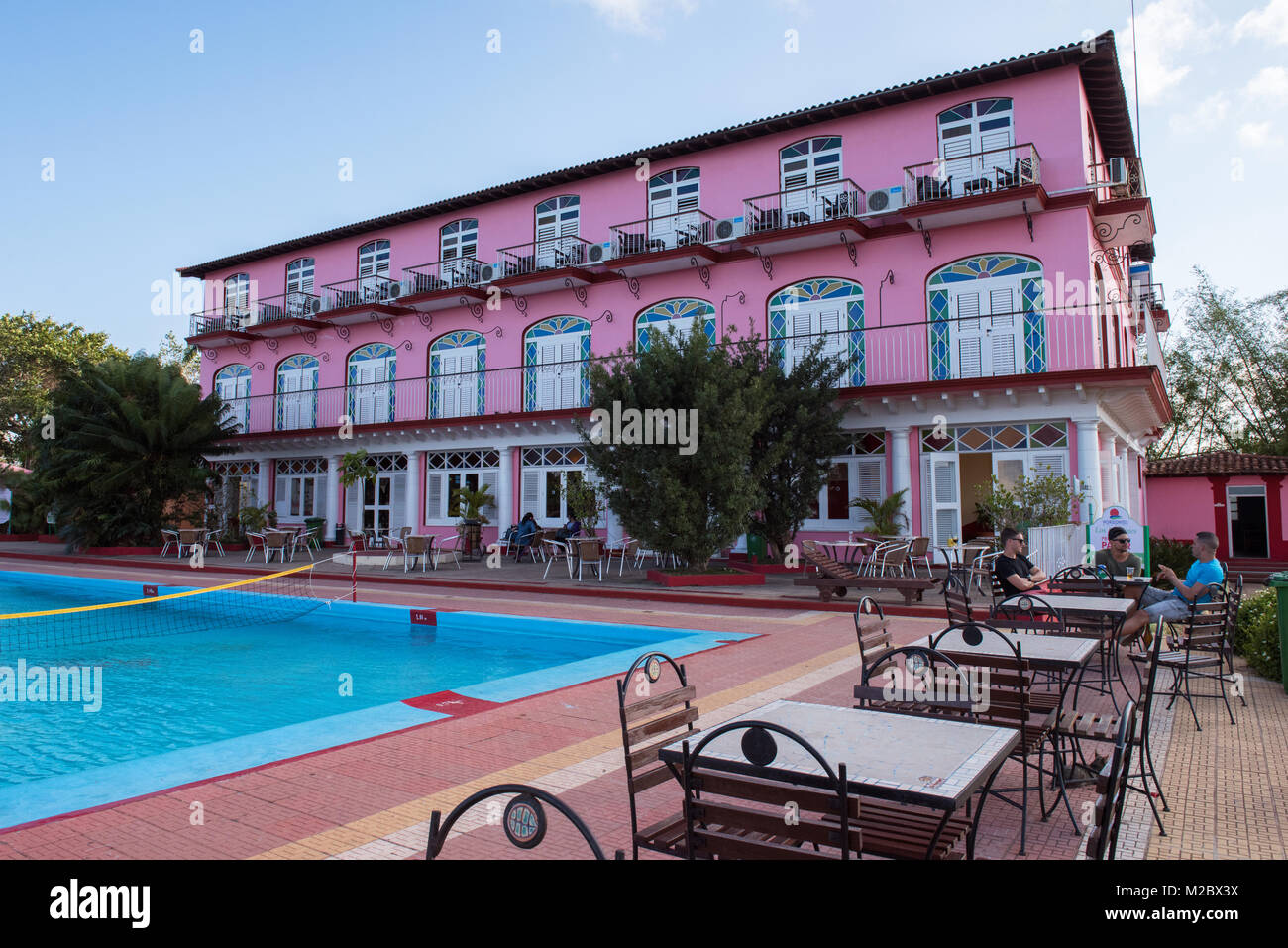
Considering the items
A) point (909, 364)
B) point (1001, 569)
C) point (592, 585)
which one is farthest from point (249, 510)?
point (1001, 569)

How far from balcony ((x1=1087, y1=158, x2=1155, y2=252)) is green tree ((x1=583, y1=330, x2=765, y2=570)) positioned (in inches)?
346

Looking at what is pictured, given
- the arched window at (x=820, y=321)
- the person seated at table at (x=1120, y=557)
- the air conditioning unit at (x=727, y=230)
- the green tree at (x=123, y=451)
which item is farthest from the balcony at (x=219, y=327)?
the person seated at table at (x=1120, y=557)

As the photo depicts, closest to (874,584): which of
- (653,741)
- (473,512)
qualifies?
(653,741)

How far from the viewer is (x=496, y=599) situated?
14102 millimetres

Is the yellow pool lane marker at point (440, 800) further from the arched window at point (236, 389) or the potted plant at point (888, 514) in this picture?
the arched window at point (236, 389)

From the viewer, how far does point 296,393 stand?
2808 centimetres

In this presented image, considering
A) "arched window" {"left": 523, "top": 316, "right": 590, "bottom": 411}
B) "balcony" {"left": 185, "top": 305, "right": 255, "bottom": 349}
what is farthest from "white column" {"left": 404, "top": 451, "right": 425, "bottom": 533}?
"balcony" {"left": 185, "top": 305, "right": 255, "bottom": 349}

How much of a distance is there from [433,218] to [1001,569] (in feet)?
76.4

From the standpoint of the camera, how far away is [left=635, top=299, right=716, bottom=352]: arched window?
69.4 ft

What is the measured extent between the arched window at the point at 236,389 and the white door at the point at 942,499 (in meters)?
24.2

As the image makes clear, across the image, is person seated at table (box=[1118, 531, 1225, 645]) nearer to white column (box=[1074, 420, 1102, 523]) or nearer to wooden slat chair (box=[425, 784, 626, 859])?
wooden slat chair (box=[425, 784, 626, 859])

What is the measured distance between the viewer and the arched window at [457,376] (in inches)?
967

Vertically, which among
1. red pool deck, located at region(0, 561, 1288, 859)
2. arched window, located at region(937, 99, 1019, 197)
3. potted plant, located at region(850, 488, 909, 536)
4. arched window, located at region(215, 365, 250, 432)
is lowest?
red pool deck, located at region(0, 561, 1288, 859)

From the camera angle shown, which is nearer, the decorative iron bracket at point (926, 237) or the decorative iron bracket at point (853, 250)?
the decorative iron bracket at point (926, 237)
